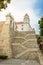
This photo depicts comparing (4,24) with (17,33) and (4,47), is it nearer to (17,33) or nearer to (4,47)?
(4,47)

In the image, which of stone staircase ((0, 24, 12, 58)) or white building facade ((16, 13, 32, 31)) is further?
white building facade ((16, 13, 32, 31))

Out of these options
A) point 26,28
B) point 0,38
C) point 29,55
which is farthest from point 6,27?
point 26,28

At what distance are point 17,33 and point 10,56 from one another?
17.2 meters

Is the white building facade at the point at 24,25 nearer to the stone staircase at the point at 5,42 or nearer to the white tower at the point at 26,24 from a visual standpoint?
the white tower at the point at 26,24

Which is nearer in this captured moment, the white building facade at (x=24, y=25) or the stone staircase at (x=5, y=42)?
the stone staircase at (x=5, y=42)

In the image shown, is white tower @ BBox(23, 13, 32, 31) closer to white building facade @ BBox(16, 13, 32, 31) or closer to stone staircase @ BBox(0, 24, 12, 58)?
white building facade @ BBox(16, 13, 32, 31)

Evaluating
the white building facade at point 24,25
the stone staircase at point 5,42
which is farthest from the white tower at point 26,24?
the stone staircase at point 5,42

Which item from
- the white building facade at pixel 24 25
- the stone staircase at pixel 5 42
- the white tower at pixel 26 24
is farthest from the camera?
the white building facade at pixel 24 25

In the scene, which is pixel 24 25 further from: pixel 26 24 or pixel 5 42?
pixel 5 42

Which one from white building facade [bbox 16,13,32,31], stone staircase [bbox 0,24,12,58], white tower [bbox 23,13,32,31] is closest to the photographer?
stone staircase [bbox 0,24,12,58]

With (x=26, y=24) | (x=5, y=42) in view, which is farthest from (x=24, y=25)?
(x=5, y=42)

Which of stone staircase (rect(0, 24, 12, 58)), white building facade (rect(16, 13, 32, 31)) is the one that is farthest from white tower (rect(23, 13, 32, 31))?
stone staircase (rect(0, 24, 12, 58))

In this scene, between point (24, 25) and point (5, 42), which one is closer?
point (5, 42)

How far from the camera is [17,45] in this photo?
29797 millimetres
